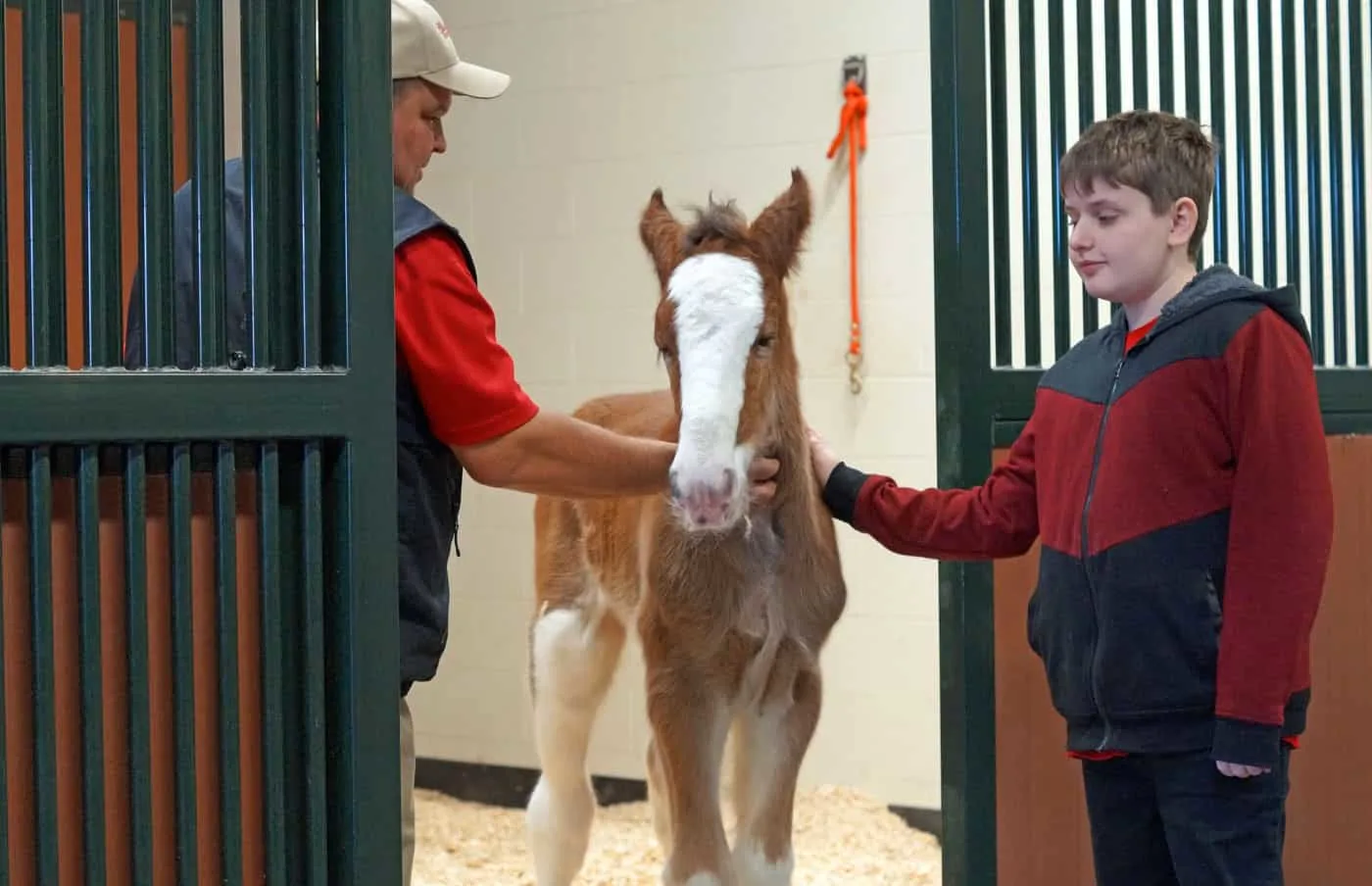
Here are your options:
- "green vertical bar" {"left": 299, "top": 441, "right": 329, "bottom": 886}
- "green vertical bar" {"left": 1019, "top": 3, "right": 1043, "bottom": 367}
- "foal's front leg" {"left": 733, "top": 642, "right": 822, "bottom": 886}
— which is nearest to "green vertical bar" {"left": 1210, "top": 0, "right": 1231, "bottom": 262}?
"green vertical bar" {"left": 1019, "top": 3, "right": 1043, "bottom": 367}

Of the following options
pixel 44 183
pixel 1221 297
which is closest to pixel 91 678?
pixel 44 183

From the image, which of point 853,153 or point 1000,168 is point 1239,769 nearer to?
point 1000,168

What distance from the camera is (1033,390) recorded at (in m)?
2.28

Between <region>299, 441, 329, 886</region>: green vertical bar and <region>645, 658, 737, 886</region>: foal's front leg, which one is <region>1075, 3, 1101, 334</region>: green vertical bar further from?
<region>299, 441, 329, 886</region>: green vertical bar

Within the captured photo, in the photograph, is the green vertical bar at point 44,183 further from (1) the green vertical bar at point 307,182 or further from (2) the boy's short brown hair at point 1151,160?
(2) the boy's short brown hair at point 1151,160

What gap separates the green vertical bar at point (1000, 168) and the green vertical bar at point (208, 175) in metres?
1.19

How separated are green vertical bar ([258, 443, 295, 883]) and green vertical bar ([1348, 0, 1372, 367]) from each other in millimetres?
1964

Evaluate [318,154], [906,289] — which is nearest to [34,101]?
[318,154]

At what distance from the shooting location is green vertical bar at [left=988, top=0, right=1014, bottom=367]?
89.0 inches

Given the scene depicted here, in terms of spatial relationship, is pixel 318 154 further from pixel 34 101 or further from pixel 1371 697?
pixel 1371 697

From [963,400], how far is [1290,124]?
0.87m

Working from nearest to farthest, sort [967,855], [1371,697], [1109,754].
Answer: [1109,754] < [967,855] < [1371,697]

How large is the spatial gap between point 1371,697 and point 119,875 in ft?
6.53

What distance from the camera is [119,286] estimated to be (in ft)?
5.13
